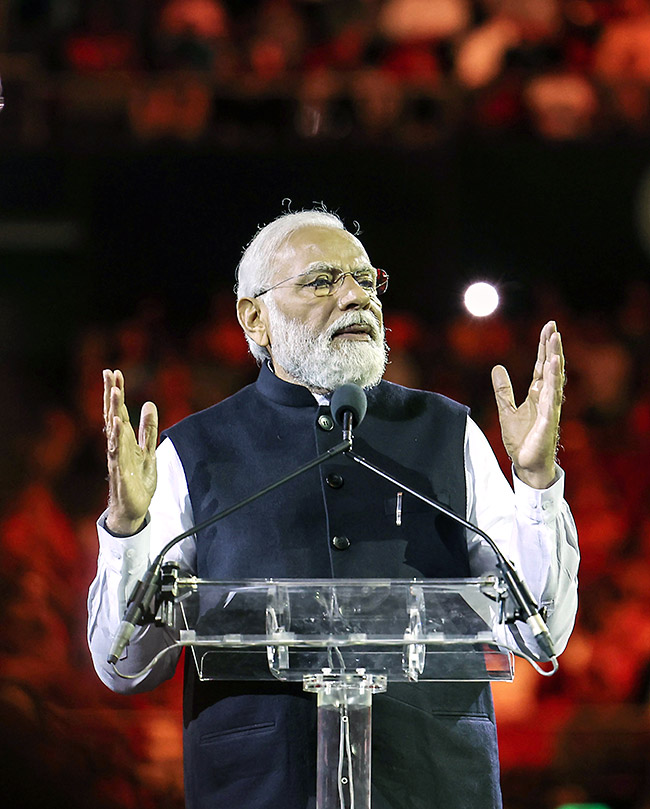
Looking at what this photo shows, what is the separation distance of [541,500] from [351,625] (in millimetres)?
424

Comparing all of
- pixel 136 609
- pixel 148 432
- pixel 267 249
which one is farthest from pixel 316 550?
pixel 267 249

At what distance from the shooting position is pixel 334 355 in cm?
199

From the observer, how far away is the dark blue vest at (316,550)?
5.41 feet

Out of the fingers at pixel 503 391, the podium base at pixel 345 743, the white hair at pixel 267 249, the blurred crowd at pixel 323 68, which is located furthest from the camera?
the blurred crowd at pixel 323 68

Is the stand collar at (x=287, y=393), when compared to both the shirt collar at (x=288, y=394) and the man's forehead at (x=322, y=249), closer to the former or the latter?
the shirt collar at (x=288, y=394)

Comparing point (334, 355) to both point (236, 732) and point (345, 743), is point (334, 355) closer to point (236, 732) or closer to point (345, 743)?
point (236, 732)

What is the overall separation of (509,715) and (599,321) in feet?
4.49

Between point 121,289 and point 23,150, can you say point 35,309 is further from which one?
point 23,150

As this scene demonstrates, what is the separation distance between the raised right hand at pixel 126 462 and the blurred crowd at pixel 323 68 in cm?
206

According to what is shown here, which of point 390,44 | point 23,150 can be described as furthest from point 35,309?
point 390,44

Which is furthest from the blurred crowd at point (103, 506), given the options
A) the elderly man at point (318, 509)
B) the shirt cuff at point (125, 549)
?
the shirt cuff at point (125, 549)

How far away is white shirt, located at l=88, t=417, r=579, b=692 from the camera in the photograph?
1.64m

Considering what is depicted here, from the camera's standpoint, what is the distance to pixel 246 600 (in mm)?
1389

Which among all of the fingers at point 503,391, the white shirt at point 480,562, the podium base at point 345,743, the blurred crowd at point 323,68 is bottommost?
the podium base at point 345,743
